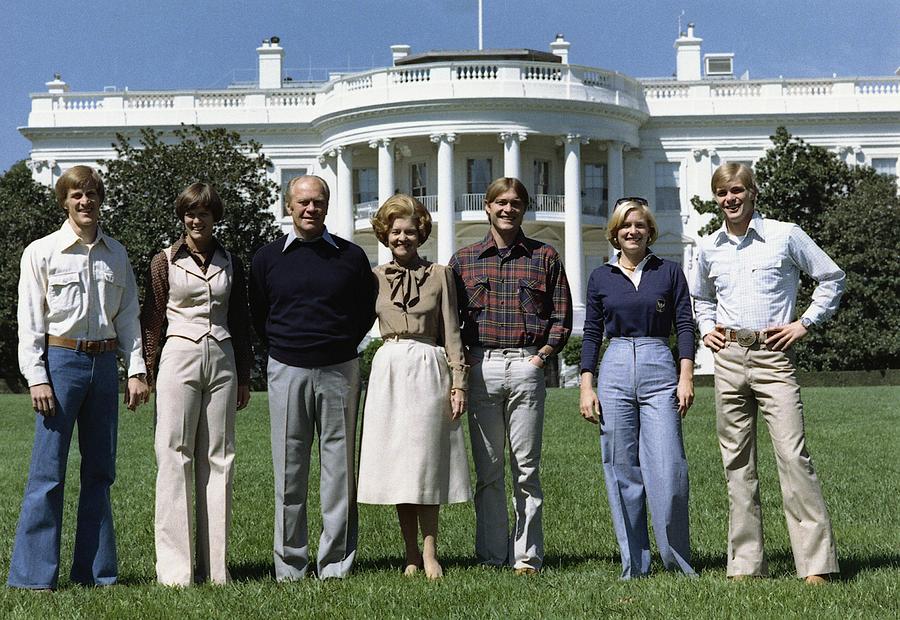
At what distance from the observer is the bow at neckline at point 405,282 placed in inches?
299

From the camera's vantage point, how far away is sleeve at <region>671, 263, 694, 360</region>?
748cm

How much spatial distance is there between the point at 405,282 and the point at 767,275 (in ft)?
7.10

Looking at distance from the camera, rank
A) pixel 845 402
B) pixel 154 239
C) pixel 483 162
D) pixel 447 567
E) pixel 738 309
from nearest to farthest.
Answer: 1. pixel 738 309
2. pixel 447 567
3. pixel 845 402
4. pixel 154 239
5. pixel 483 162

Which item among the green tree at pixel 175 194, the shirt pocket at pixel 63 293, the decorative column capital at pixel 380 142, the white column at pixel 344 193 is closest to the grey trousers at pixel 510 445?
the shirt pocket at pixel 63 293

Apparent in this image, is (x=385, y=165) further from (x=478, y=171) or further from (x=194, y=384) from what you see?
(x=194, y=384)

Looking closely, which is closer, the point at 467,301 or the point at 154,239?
the point at 467,301

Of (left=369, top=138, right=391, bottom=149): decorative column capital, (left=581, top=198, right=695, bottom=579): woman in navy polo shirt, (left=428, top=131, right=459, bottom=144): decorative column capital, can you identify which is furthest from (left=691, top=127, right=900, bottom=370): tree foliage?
(left=581, top=198, right=695, bottom=579): woman in navy polo shirt

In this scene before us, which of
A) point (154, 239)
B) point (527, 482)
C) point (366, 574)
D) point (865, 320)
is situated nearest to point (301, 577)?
point (366, 574)

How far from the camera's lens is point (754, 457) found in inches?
287

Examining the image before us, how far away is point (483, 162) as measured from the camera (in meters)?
48.2

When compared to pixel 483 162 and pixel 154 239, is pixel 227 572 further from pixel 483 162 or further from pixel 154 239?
pixel 483 162

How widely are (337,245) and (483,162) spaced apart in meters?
40.9

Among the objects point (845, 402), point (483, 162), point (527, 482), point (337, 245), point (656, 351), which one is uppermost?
point (483, 162)

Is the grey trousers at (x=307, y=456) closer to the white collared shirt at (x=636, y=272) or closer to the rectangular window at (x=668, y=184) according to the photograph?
the white collared shirt at (x=636, y=272)
